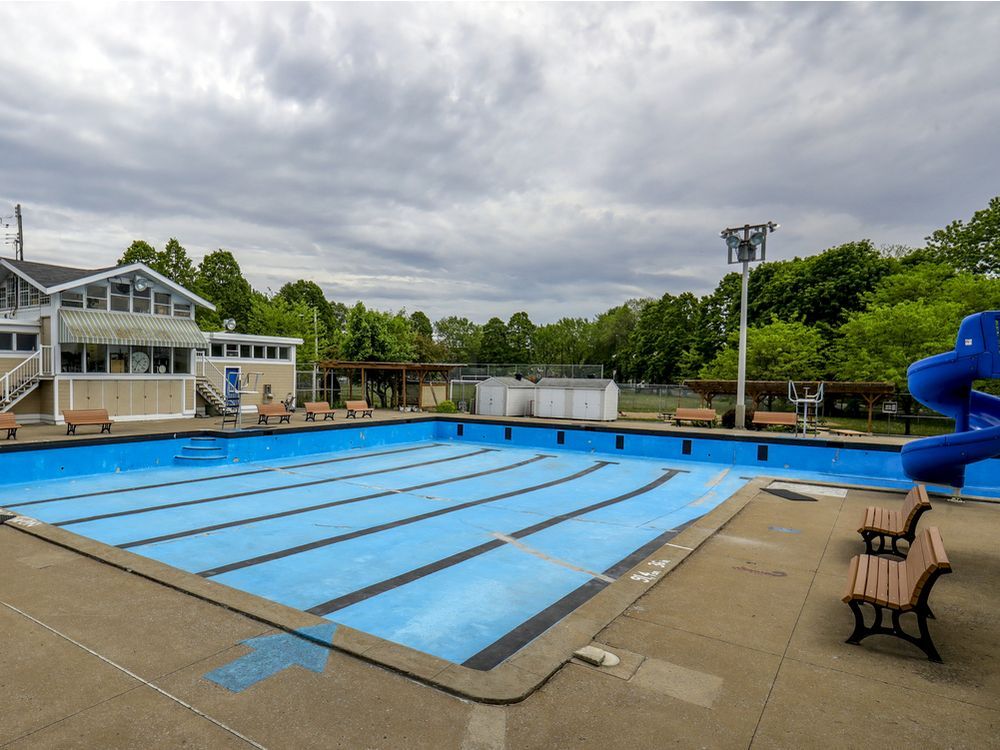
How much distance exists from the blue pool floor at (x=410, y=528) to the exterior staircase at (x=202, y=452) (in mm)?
529

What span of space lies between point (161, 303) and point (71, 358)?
4138mm

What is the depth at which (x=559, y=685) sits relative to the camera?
12.5 ft

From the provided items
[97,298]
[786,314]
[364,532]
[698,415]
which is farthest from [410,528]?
[786,314]

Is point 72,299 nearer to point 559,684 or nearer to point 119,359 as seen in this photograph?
point 119,359

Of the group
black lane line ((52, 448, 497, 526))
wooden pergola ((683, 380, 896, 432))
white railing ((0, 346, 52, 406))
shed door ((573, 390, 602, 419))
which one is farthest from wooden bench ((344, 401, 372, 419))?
wooden pergola ((683, 380, 896, 432))

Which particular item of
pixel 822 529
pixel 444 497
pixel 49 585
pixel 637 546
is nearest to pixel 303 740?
pixel 49 585

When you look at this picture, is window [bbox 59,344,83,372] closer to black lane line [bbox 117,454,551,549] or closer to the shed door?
black lane line [bbox 117,454,551,549]

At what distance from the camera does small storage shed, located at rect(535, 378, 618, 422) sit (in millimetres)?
26000

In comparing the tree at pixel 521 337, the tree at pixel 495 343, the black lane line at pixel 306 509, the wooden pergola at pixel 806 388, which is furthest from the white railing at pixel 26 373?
the tree at pixel 521 337

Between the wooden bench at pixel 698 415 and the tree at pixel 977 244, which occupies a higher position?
the tree at pixel 977 244

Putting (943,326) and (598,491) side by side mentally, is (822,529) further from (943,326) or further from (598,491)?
(943,326)

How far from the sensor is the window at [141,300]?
21.8m

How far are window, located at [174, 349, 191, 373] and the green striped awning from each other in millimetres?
652

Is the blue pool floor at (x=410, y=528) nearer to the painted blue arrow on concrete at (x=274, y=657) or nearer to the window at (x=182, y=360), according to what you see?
the painted blue arrow on concrete at (x=274, y=657)
